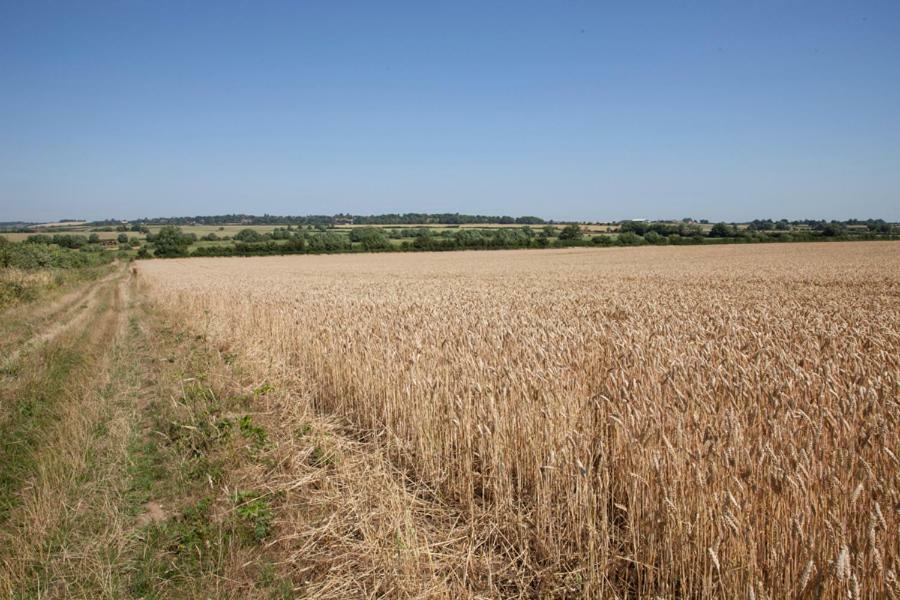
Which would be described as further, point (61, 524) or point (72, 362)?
point (72, 362)

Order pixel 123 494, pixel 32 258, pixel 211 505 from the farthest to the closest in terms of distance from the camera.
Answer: pixel 32 258, pixel 123 494, pixel 211 505

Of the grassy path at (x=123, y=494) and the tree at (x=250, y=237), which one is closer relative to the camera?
the grassy path at (x=123, y=494)

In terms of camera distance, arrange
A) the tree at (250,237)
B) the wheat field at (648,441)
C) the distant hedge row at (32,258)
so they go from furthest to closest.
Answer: the tree at (250,237) < the distant hedge row at (32,258) < the wheat field at (648,441)

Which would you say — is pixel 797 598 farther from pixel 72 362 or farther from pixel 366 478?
pixel 72 362

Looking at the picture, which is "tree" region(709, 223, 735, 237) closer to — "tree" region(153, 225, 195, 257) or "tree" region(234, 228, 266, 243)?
"tree" region(234, 228, 266, 243)

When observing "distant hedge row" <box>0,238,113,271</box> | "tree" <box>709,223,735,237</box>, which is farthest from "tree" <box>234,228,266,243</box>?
"tree" <box>709,223,735,237</box>

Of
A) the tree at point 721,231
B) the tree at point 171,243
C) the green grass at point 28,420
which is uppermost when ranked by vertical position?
the tree at point 721,231

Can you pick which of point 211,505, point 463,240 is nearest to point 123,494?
point 211,505

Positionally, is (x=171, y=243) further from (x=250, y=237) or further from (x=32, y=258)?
(x=32, y=258)

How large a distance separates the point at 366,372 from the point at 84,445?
11.1 feet

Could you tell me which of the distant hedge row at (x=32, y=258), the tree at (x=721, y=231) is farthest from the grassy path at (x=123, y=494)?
the tree at (x=721, y=231)

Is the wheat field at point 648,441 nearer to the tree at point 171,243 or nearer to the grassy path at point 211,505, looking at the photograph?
the grassy path at point 211,505

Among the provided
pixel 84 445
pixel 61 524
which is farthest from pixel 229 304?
pixel 61 524

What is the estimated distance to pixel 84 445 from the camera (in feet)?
19.4
